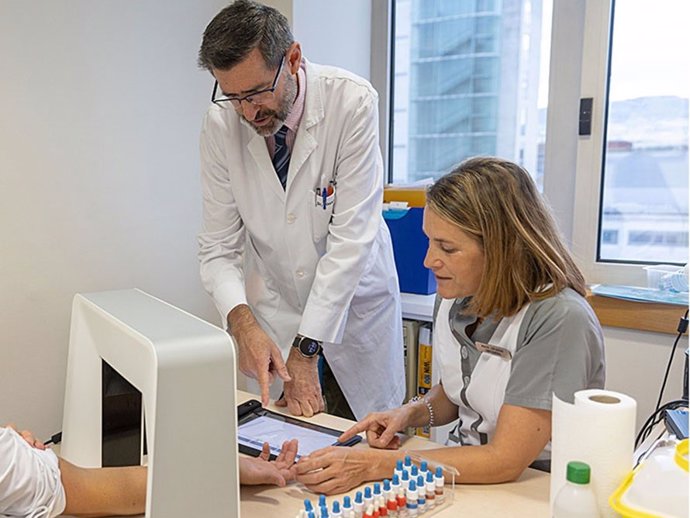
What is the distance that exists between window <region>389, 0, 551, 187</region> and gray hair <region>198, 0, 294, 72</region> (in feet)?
3.79

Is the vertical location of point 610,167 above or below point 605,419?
above

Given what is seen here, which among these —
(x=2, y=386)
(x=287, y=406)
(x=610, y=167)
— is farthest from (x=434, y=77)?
(x=2, y=386)

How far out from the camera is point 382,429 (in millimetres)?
1290

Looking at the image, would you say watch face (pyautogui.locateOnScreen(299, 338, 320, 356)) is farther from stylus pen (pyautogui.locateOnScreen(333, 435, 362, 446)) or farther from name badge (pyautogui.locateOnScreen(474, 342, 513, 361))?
name badge (pyautogui.locateOnScreen(474, 342, 513, 361))

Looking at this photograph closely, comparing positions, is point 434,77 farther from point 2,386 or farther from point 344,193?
point 2,386

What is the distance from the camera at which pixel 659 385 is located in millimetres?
2000

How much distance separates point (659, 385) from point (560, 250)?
1020mm

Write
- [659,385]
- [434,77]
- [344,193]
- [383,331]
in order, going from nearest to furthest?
1. [344,193]
2. [383,331]
3. [659,385]
4. [434,77]

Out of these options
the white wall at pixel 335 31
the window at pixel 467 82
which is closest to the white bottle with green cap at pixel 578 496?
the window at pixel 467 82

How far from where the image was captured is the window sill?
1.93 metres

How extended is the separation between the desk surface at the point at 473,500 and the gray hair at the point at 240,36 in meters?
0.87

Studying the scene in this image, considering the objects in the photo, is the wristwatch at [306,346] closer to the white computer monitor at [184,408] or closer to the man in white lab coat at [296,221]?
the man in white lab coat at [296,221]

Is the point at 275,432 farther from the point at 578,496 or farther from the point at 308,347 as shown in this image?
the point at 578,496

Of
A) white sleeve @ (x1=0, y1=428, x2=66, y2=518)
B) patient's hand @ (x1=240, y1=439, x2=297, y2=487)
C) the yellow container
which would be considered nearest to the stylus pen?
patient's hand @ (x1=240, y1=439, x2=297, y2=487)
